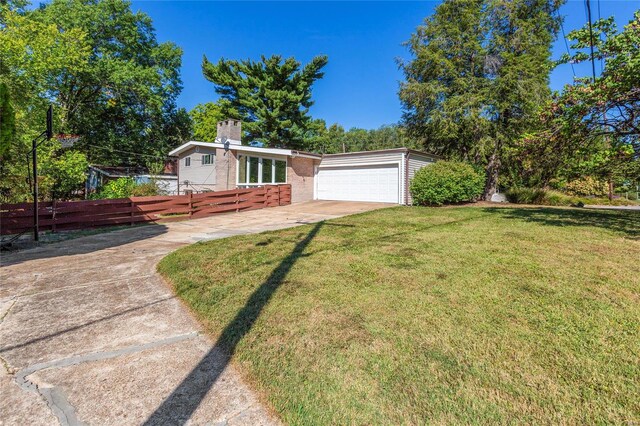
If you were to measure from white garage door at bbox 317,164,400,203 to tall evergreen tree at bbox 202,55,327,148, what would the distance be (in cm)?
1169

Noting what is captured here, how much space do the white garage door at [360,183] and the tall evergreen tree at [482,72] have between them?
4.92 meters

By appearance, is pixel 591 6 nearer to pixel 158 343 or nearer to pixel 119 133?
pixel 158 343

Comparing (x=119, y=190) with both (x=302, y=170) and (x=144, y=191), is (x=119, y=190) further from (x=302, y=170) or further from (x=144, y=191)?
(x=302, y=170)

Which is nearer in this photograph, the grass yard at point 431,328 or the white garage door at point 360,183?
the grass yard at point 431,328

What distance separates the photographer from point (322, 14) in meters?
18.9

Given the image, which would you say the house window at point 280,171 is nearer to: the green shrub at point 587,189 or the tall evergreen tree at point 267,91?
the tall evergreen tree at point 267,91

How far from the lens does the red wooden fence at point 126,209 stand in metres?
8.36

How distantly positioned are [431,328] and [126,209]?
10.7m

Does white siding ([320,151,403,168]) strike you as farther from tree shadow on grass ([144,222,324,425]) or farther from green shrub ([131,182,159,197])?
tree shadow on grass ([144,222,324,425])

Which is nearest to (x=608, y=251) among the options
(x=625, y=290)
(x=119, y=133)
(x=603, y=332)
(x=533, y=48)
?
(x=625, y=290)

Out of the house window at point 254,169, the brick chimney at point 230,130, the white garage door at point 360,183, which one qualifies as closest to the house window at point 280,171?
the house window at point 254,169

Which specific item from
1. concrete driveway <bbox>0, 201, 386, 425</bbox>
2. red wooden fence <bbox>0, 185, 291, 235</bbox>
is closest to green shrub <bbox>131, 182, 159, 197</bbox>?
red wooden fence <bbox>0, 185, 291, 235</bbox>

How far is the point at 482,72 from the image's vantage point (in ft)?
59.5

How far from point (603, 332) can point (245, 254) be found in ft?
A: 15.3
